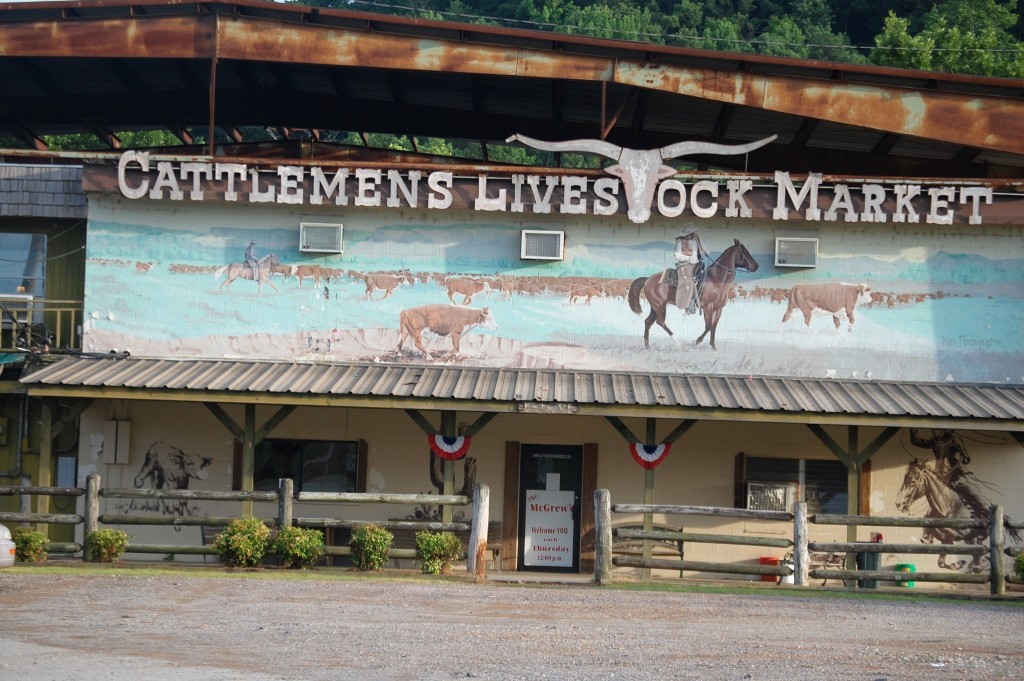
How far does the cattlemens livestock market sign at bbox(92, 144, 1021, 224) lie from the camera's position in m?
20.5

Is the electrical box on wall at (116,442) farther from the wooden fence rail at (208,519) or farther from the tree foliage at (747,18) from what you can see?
the tree foliage at (747,18)

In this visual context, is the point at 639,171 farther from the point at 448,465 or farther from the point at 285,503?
the point at 285,503

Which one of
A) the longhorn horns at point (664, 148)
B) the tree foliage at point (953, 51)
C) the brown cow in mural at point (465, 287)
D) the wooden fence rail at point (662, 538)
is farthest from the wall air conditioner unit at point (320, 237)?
the tree foliage at point (953, 51)

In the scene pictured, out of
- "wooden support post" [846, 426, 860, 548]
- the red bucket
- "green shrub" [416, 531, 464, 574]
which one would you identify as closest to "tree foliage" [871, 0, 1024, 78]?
"wooden support post" [846, 426, 860, 548]

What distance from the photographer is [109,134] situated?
27.6 meters

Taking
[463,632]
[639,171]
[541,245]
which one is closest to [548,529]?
[541,245]

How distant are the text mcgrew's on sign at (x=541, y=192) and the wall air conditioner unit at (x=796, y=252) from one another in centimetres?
44

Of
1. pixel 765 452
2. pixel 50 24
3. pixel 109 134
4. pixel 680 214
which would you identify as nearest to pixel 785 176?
pixel 680 214

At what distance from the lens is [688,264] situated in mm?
20938

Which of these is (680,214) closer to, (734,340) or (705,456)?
(734,340)

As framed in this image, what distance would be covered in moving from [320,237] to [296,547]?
19.4 ft

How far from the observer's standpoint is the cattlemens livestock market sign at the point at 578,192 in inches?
805

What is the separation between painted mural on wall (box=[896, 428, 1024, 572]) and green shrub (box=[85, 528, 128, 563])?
41.9ft

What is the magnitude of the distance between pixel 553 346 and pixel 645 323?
1610 millimetres
